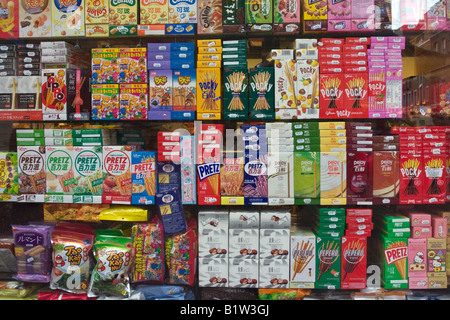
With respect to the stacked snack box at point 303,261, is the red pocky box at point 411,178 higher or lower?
higher

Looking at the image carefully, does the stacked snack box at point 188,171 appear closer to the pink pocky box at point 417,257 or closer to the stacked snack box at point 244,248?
the stacked snack box at point 244,248

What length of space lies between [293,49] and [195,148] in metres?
1.03

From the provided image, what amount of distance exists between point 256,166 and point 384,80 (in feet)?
3.66

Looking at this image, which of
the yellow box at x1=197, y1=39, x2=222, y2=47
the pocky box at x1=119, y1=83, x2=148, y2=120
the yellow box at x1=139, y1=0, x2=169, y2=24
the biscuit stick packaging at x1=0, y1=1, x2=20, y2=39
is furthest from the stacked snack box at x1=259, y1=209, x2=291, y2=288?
the biscuit stick packaging at x1=0, y1=1, x2=20, y2=39

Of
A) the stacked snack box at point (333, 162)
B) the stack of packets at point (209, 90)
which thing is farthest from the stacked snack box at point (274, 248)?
the stack of packets at point (209, 90)

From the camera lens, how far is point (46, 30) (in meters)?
2.81

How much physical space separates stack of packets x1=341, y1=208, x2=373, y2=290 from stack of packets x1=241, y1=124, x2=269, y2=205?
0.64 meters

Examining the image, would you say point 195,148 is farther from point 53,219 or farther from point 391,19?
point 391,19

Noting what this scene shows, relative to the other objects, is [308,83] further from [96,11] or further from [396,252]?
[96,11]

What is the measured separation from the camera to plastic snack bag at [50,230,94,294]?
277 centimetres

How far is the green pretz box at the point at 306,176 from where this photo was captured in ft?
8.70

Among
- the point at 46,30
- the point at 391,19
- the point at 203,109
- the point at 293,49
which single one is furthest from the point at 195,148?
the point at 391,19

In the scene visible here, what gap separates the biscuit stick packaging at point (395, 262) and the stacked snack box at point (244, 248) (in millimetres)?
931

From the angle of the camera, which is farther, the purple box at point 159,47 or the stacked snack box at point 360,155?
the purple box at point 159,47
